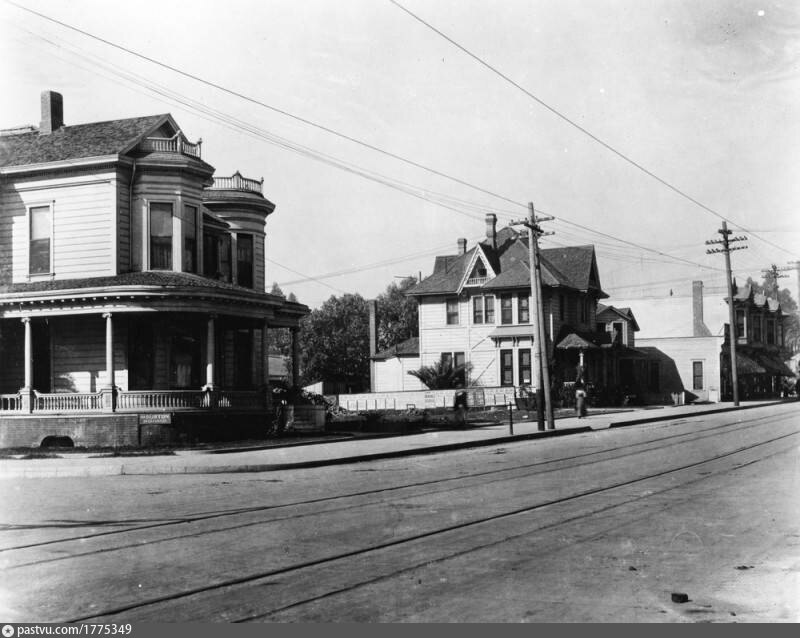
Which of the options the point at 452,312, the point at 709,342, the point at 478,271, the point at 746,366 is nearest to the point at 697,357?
the point at 709,342

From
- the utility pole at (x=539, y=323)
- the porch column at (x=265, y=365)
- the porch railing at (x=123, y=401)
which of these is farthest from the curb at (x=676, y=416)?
the porch railing at (x=123, y=401)

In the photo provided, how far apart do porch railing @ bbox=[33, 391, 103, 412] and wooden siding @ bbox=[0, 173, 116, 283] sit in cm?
369

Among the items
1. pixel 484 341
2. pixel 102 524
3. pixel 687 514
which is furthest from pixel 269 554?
pixel 484 341

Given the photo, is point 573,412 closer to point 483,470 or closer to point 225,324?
point 225,324

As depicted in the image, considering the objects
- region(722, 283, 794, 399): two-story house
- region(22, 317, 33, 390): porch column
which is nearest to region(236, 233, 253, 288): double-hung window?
region(22, 317, 33, 390): porch column

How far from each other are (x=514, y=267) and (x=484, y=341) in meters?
4.55

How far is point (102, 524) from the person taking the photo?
36.0ft

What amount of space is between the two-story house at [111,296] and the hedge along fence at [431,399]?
20.3 meters

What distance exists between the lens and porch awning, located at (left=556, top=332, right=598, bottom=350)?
48125 millimetres

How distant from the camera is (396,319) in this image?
95.6 m

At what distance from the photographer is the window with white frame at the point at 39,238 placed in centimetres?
2639

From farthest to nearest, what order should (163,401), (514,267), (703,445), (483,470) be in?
1. (514,267)
2. (163,401)
3. (703,445)
4. (483,470)

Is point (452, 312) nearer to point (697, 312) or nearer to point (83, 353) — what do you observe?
point (697, 312)

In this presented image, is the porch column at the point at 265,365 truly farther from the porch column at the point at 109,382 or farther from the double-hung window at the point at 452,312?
the double-hung window at the point at 452,312
